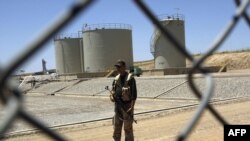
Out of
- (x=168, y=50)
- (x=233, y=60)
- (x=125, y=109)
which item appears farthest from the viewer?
(x=233, y=60)

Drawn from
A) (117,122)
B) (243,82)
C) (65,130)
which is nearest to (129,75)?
(117,122)

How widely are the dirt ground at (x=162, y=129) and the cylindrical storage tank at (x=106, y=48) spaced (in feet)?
120

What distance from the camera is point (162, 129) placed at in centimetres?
1155

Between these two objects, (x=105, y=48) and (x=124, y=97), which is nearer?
(x=124, y=97)

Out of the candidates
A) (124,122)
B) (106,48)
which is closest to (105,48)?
(106,48)

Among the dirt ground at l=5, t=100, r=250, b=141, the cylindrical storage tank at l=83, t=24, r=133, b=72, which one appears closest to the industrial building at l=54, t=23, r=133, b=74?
the cylindrical storage tank at l=83, t=24, r=133, b=72

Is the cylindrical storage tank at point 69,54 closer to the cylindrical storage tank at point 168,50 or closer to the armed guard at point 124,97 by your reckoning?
the cylindrical storage tank at point 168,50

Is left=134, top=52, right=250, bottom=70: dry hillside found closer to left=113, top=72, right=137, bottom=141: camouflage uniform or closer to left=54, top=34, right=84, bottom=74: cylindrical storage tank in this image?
left=54, top=34, right=84, bottom=74: cylindrical storage tank

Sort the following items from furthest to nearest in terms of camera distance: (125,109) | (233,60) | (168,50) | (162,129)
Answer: (233,60)
(168,50)
(162,129)
(125,109)

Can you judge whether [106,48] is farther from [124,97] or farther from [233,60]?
[124,97]

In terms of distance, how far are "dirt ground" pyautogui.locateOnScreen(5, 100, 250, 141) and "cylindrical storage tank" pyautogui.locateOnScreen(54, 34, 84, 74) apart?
144ft

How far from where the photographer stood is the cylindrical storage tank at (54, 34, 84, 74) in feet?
190

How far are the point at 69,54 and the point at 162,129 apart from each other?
47.9 m

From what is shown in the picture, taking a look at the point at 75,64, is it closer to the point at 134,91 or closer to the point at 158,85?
the point at 158,85
